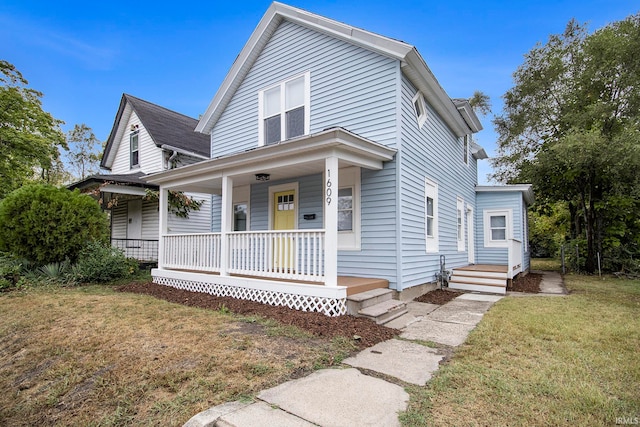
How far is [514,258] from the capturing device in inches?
413

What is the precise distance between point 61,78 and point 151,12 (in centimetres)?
1023

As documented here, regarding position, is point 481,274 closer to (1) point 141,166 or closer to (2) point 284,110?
(2) point 284,110

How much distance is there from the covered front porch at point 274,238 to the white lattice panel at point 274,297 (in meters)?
0.02

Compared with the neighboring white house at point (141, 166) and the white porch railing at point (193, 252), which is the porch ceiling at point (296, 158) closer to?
the white porch railing at point (193, 252)

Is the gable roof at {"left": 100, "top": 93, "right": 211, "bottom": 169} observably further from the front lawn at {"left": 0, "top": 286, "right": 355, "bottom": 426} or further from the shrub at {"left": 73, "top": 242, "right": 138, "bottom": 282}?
the front lawn at {"left": 0, "top": 286, "right": 355, "bottom": 426}

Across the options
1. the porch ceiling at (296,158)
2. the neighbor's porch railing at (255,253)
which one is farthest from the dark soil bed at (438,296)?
the porch ceiling at (296,158)

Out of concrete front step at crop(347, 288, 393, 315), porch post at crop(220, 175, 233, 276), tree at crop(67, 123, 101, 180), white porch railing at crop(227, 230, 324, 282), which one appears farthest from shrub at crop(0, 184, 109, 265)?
tree at crop(67, 123, 101, 180)

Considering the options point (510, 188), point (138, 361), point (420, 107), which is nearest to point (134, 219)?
point (138, 361)

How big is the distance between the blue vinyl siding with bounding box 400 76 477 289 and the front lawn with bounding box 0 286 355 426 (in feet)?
11.7

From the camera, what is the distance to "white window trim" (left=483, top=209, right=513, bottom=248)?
1241cm

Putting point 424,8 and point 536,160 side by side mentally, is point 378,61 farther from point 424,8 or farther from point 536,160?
point 536,160

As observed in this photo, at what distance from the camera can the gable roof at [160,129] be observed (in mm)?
13991

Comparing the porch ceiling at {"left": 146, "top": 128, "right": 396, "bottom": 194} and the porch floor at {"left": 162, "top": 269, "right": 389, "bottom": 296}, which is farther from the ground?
the porch ceiling at {"left": 146, "top": 128, "right": 396, "bottom": 194}

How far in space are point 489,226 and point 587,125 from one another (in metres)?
6.05
